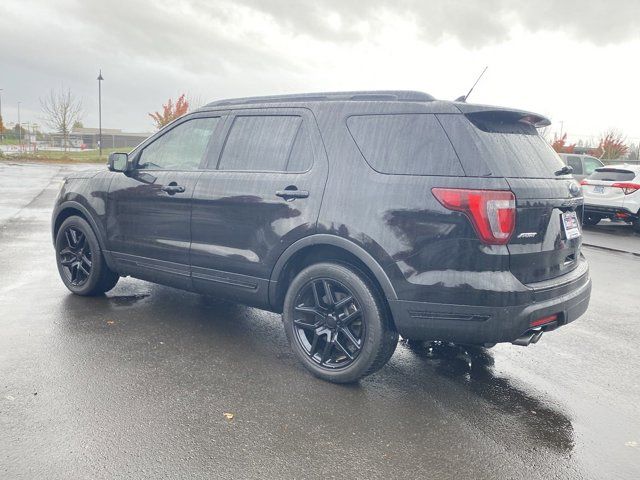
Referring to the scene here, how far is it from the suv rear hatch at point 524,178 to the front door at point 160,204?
2.18 meters

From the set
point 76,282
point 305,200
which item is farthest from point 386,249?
point 76,282

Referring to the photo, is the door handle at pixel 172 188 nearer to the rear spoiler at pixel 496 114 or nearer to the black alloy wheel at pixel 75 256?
the black alloy wheel at pixel 75 256

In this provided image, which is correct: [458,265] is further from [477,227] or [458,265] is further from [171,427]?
[171,427]

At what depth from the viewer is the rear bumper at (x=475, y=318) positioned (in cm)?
324

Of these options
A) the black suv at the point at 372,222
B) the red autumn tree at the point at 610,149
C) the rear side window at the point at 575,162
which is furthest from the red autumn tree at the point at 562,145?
the black suv at the point at 372,222

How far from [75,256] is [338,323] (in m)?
3.27

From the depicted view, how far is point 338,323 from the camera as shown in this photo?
3.76 m

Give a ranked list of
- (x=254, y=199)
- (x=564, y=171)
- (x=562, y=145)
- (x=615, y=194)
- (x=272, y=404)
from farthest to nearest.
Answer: (x=562, y=145) → (x=615, y=194) → (x=254, y=199) → (x=564, y=171) → (x=272, y=404)

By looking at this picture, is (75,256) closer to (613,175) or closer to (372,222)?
(372,222)

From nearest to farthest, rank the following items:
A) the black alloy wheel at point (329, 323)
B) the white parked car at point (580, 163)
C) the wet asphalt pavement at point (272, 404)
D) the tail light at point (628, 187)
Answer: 1. the wet asphalt pavement at point (272, 404)
2. the black alloy wheel at point (329, 323)
3. the tail light at point (628, 187)
4. the white parked car at point (580, 163)

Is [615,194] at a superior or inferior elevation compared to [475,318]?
superior

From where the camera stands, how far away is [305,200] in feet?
12.5

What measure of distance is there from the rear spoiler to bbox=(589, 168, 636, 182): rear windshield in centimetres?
1043

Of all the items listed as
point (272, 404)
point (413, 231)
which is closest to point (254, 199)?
point (413, 231)
